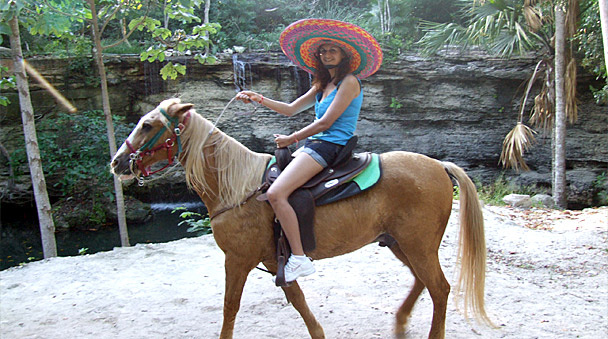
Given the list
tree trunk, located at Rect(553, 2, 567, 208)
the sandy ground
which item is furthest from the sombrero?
tree trunk, located at Rect(553, 2, 567, 208)

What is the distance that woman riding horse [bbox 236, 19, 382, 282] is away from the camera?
9.23 ft

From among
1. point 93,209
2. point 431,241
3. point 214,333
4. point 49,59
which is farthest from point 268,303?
point 49,59

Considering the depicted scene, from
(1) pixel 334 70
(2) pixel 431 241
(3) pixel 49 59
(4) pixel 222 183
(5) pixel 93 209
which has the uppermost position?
(3) pixel 49 59

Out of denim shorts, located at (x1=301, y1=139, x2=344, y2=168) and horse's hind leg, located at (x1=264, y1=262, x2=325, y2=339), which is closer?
denim shorts, located at (x1=301, y1=139, x2=344, y2=168)

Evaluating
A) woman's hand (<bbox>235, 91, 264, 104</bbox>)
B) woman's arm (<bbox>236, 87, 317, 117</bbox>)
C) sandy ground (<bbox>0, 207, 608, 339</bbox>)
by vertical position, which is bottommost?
sandy ground (<bbox>0, 207, 608, 339</bbox>)

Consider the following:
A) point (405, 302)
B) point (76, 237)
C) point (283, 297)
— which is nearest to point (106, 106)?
point (283, 297)

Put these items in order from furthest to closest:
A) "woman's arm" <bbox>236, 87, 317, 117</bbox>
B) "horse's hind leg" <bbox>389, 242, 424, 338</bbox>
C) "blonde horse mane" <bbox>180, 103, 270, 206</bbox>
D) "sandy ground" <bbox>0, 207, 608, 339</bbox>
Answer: "sandy ground" <bbox>0, 207, 608, 339</bbox> → "horse's hind leg" <bbox>389, 242, 424, 338</bbox> → "woman's arm" <bbox>236, 87, 317, 117</bbox> → "blonde horse mane" <bbox>180, 103, 270, 206</bbox>

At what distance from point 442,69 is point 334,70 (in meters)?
12.0

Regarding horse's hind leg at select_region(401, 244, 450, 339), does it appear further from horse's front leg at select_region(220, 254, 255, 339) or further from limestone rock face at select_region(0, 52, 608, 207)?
limestone rock face at select_region(0, 52, 608, 207)

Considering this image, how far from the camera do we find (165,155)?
2891 mm

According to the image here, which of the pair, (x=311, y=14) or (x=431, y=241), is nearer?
(x=431, y=241)

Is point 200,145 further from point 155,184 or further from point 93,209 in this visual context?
point 155,184

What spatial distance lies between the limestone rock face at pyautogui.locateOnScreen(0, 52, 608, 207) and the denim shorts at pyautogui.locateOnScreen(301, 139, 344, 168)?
37.5 feet

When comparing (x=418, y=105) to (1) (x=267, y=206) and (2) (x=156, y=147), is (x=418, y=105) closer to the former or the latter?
(1) (x=267, y=206)
